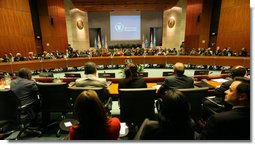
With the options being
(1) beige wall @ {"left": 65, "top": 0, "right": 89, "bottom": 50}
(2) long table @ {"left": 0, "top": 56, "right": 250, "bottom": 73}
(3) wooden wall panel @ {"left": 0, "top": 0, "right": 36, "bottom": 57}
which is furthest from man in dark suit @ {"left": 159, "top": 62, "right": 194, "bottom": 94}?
(1) beige wall @ {"left": 65, "top": 0, "right": 89, "bottom": 50}

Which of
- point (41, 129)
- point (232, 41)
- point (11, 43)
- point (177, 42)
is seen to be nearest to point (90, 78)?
point (41, 129)

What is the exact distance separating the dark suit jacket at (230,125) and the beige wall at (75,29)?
15576mm

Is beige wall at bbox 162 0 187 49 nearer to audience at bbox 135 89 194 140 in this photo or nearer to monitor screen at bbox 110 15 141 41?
monitor screen at bbox 110 15 141 41

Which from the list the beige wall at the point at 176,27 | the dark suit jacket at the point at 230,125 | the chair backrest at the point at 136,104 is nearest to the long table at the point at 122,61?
the beige wall at the point at 176,27

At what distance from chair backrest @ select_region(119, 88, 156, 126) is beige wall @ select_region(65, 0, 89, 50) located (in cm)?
1447

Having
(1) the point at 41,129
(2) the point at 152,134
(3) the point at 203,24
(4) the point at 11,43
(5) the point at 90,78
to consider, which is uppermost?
(3) the point at 203,24

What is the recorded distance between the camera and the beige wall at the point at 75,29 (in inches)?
592

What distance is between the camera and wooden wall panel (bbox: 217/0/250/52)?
10117 mm

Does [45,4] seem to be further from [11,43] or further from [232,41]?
[232,41]

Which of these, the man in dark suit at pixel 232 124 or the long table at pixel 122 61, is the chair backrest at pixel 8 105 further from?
the long table at pixel 122 61

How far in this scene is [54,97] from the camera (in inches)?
104

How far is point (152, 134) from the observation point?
1165mm

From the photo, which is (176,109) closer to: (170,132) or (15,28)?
(170,132)

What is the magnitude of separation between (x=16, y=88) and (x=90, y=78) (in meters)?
1.19
